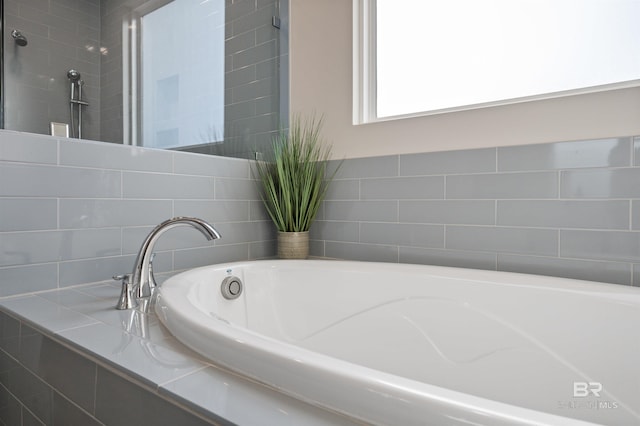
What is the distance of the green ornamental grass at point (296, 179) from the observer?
181 centimetres

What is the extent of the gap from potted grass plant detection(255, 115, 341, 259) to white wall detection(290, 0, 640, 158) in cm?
12

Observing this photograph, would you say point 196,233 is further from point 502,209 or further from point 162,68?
point 502,209

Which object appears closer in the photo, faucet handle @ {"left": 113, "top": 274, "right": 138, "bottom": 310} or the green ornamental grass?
faucet handle @ {"left": 113, "top": 274, "right": 138, "bottom": 310}

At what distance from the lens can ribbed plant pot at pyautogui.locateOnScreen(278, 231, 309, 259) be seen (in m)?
1.81

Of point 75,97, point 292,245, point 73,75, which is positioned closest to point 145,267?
point 292,245

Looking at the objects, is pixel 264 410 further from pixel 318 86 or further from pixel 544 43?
pixel 318 86

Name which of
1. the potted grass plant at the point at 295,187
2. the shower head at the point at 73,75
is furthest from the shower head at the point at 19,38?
the potted grass plant at the point at 295,187

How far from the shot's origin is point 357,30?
1.88 meters

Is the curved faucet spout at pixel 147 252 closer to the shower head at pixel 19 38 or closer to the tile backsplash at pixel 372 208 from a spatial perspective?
the tile backsplash at pixel 372 208

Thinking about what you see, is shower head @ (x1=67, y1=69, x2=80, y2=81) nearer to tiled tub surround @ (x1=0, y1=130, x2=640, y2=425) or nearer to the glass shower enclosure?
the glass shower enclosure

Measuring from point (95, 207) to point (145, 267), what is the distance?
1.26ft

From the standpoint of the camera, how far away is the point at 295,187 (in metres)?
1.81

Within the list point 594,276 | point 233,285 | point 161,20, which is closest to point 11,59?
point 161,20

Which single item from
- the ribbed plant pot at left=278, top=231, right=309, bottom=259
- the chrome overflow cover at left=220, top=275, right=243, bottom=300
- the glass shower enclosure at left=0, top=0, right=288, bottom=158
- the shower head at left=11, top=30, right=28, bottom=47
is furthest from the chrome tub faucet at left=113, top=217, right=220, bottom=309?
the shower head at left=11, top=30, right=28, bottom=47
